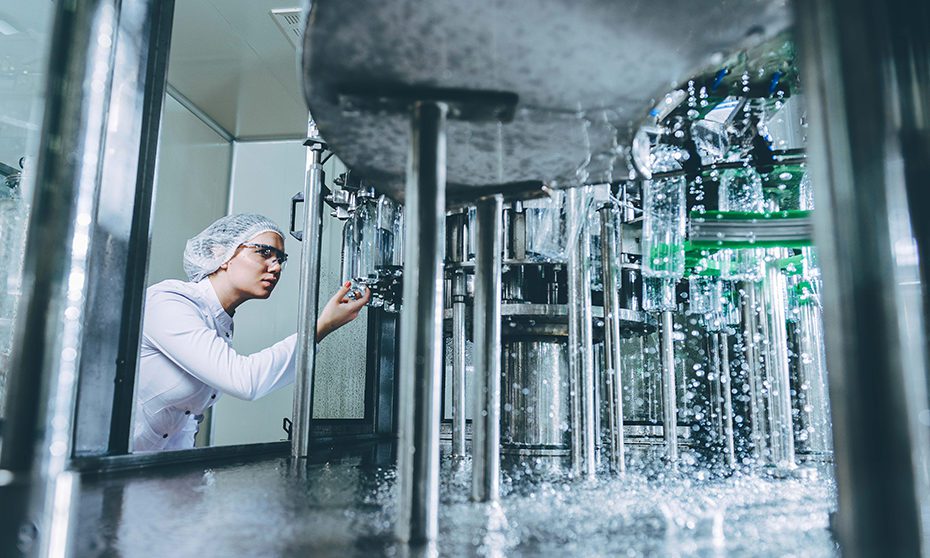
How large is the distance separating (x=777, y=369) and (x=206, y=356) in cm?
127

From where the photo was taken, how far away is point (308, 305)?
1.27m

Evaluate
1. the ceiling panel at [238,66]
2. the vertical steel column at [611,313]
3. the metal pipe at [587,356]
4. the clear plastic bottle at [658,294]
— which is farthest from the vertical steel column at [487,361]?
the ceiling panel at [238,66]

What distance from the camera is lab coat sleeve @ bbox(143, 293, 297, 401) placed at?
158cm

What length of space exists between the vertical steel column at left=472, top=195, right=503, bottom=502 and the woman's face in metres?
1.40

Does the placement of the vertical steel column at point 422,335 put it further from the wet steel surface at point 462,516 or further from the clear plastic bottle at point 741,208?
the clear plastic bottle at point 741,208

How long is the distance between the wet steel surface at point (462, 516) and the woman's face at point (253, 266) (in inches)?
44.5

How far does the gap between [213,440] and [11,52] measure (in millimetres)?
1766

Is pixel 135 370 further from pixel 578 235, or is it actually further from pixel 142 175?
pixel 578 235

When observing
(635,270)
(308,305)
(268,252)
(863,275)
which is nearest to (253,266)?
(268,252)

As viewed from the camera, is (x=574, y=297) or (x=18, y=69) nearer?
(x=574, y=297)

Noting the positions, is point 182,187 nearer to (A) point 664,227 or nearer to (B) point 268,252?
(B) point 268,252

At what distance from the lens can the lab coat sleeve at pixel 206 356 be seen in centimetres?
158

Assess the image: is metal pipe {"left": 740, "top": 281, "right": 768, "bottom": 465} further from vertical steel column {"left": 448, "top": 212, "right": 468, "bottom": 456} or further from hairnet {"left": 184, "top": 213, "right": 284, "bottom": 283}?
hairnet {"left": 184, "top": 213, "right": 284, "bottom": 283}

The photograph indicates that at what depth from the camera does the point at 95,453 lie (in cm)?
91
